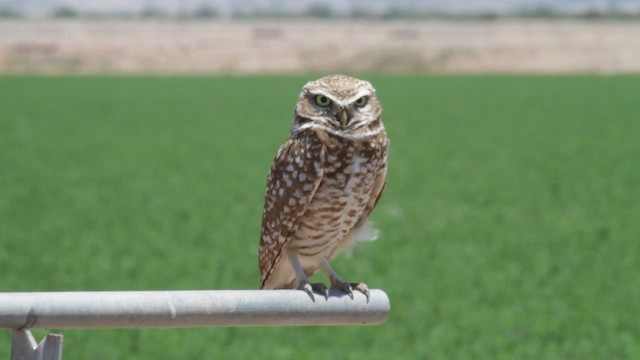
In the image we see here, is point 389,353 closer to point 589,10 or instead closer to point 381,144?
point 381,144

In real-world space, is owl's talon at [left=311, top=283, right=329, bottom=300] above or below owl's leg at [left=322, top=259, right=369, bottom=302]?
above

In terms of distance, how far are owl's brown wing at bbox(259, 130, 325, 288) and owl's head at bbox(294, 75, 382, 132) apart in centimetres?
13

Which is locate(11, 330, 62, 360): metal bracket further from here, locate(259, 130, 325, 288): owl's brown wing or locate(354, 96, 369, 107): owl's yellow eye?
locate(259, 130, 325, 288): owl's brown wing

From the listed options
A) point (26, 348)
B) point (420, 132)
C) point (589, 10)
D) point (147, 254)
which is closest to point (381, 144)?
point (26, 348)

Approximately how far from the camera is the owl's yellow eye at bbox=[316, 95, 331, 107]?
3.35m

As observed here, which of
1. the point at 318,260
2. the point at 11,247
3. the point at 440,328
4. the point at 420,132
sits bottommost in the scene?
the point at 420,132

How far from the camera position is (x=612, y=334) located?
998cm

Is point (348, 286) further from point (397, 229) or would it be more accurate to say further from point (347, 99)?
point (397, 229)

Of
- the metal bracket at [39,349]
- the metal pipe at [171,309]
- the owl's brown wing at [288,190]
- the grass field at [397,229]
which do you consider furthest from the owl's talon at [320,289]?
the grass field at [397,229]

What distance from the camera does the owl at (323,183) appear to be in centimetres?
341

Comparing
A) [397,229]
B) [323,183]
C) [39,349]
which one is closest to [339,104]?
[323,183]

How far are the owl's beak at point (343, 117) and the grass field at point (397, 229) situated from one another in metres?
5.91

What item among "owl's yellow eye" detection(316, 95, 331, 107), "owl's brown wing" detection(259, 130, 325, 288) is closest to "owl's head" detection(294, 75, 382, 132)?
"owl's yellow eye" detection(316, 95, 331, 107)

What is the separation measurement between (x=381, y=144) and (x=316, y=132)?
0.67 feet
